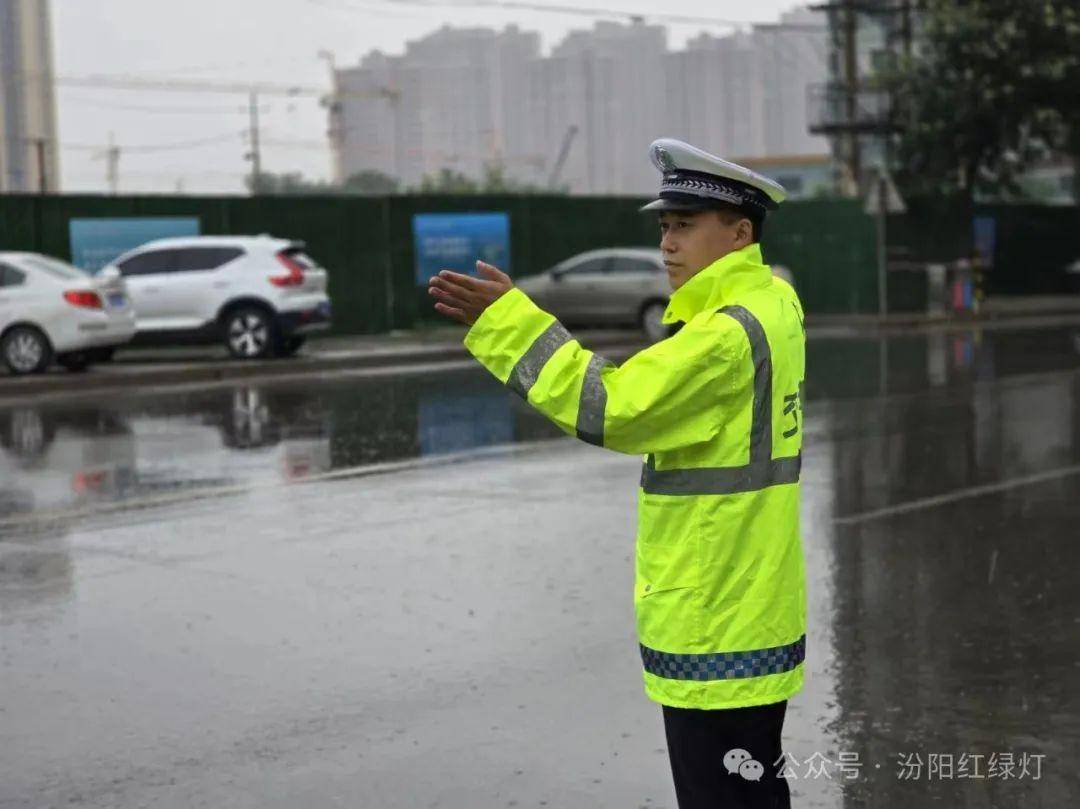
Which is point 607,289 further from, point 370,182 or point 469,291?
point 370,182

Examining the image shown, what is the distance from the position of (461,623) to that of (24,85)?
104 m

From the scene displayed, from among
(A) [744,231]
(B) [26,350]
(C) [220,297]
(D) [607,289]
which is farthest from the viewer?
(D) [607,289]

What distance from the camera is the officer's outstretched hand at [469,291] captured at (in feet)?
11.4

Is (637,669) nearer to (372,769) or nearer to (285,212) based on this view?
(372,769)

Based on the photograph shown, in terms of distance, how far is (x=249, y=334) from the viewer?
78.0ft

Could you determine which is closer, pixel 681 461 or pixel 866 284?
pixel 681 461

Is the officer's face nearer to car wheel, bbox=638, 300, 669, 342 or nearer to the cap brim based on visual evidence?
the cap brim

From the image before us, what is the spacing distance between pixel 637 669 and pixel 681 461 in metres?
3.52

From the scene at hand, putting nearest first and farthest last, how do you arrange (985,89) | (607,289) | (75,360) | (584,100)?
(75,360) → (607,289) → (985,89) → (584,100)

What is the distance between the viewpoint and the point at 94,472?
12750mm

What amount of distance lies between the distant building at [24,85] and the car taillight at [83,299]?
83124mm

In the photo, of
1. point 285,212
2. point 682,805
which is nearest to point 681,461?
point 682,805

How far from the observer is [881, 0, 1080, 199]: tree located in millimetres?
38250

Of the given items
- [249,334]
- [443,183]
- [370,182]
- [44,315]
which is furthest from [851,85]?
[370,182]
